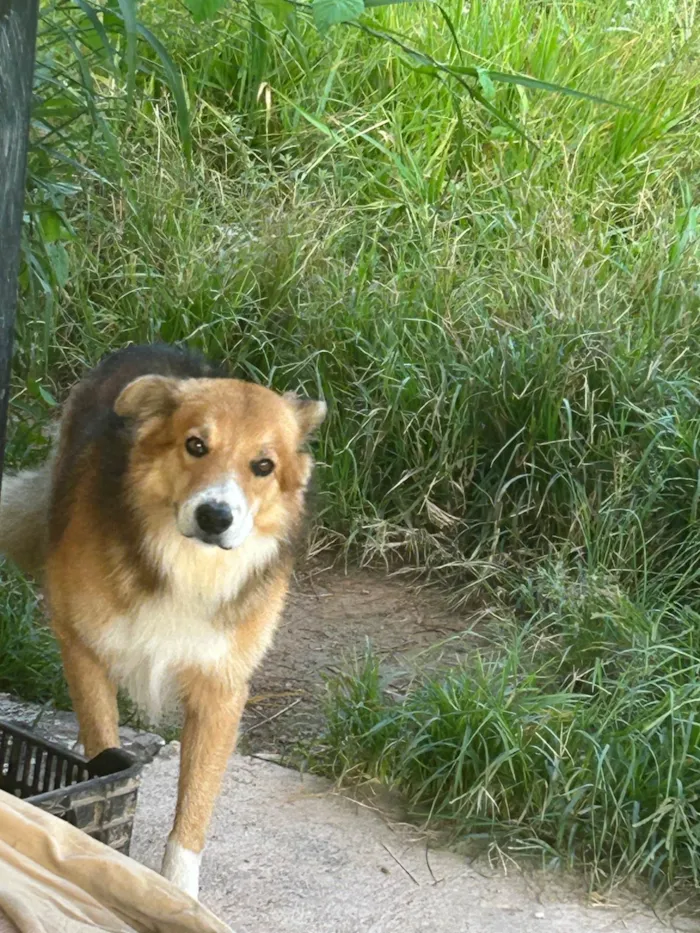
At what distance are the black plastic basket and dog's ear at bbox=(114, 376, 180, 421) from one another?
82 centimetres

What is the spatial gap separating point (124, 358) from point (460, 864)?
1.75m

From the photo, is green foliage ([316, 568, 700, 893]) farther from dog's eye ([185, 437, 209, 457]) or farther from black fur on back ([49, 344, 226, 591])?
dog's eye ([185, 437, 209, 457])

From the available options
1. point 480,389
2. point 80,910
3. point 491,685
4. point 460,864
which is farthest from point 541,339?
point 80,910

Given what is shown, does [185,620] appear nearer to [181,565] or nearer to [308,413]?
[181,565]

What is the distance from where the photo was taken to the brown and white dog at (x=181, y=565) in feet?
10.1

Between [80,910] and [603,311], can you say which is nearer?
[80,910]

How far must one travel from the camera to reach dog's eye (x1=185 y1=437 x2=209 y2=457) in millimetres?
3018

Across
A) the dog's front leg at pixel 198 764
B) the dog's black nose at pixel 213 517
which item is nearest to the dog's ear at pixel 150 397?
the dog's black nose at pixel 213 517

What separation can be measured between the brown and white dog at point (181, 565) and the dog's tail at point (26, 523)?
58cm

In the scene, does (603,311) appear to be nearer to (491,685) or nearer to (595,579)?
(595,579)

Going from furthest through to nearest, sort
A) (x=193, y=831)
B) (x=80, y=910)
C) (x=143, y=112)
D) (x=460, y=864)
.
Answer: (x=143, y=112)
(x=460, y=864)
(x=193, y=831)
(x=80, y=910)

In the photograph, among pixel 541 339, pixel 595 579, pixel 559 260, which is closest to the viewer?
pixel 595 579

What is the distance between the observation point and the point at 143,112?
6215mm

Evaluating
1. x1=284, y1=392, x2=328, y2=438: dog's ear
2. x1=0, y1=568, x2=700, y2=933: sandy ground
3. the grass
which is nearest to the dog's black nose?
x1=284, y1=392, x2=328, y2=438: dog's ear
